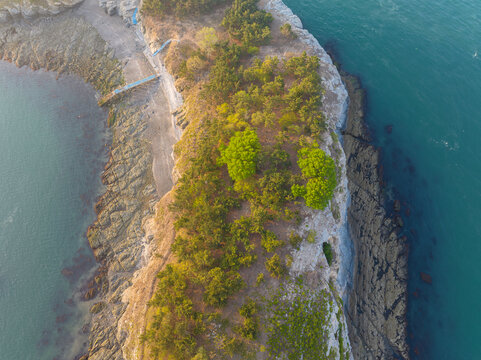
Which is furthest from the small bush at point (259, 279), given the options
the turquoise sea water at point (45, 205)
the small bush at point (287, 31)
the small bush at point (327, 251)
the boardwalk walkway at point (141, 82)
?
the small bush at point (287, 31)

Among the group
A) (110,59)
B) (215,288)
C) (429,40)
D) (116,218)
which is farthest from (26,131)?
(429,40)

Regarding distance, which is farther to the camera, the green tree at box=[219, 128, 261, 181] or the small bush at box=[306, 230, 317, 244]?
the green tree at box=[219, 128, 261, 181]

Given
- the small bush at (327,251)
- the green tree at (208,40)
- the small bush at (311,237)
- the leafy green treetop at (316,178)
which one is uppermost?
the green tree at (208,40)

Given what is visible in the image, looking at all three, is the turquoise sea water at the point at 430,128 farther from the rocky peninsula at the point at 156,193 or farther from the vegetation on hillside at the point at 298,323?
the vegetation on hillside at the point at 298,323

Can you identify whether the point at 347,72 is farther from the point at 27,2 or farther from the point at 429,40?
the point at 27,2

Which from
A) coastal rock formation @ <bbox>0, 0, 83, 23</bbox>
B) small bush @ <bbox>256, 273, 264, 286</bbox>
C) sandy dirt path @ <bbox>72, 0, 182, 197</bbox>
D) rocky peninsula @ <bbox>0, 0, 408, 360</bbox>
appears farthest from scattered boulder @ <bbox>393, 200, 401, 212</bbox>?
coastal rock formation @ <bbox>0, 0, 83, 23</bbox>

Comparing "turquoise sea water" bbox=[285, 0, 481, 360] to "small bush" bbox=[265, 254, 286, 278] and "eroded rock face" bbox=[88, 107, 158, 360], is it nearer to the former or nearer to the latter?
"small bush" bbox=[265, 254, 286, 278]

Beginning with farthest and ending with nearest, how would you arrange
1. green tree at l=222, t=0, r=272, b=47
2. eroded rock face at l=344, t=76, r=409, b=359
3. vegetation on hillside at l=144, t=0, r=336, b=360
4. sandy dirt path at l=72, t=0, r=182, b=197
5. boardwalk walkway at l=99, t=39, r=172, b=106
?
boardwalk walkway at l=99, t=39, r=172, b=106 → green tree at l=222, t=0, r=272, b=47 → sandy dirt path at l=72, t=0, r=182, b=197 → eroded rock face at l=344, t=76, r=409, b=359 → vegetation on hillside at l=144, t=0, r=336, b=360
